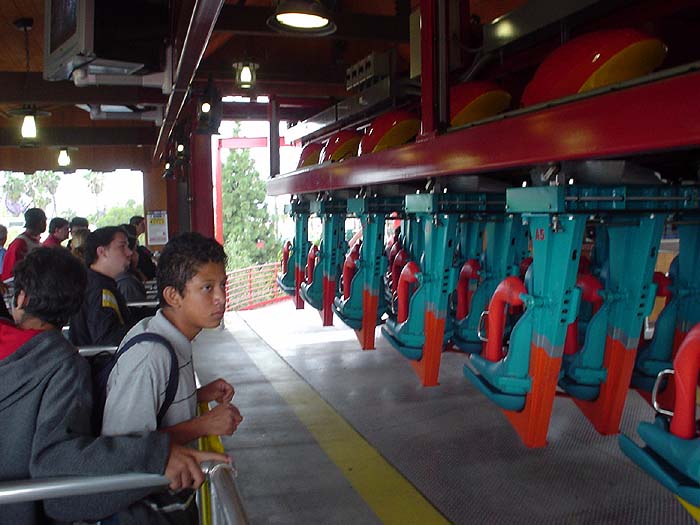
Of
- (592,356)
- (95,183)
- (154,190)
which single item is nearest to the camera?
(592,356)

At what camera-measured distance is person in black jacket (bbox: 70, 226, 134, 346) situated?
9.32 feet

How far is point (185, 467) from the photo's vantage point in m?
1.38

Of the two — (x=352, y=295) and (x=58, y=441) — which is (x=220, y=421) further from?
(x=352, y=295)

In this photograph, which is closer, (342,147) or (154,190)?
(342,147)

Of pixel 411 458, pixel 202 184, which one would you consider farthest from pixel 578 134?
pixel 202 184

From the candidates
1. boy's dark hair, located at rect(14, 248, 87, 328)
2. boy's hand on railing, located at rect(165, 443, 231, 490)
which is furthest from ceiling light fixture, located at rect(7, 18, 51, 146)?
boy's hand on railing, located at rect(165, 443, 231, 490)

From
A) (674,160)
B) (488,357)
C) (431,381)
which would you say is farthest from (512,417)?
(674,160)

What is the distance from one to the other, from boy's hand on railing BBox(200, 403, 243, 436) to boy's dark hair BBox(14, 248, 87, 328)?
0.47 metres

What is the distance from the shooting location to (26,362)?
138 centimetres

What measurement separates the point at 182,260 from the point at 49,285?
329mm

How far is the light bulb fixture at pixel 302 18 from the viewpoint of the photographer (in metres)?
3.56

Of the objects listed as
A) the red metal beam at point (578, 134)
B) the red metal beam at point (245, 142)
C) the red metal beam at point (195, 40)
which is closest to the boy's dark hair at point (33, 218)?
the red metal beam at point (195, 40)

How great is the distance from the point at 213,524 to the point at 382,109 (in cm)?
449

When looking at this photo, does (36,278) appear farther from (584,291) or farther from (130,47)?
(584,291)
